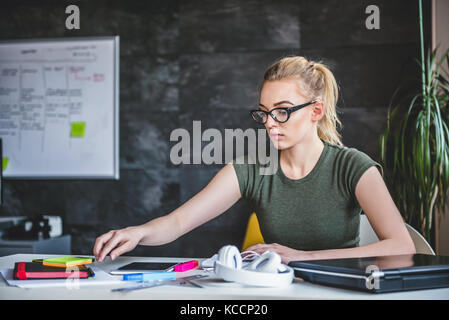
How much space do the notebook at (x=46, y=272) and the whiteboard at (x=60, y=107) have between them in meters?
2.21

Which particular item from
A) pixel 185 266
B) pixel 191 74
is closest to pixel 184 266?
pixel 185 266

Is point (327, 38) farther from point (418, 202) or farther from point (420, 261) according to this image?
point (420, 261)

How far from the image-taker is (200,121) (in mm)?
3148

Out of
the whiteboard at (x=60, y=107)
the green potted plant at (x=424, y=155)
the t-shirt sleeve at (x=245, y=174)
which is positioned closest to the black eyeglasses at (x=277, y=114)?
the t-shirt sleeve at (x=245, y=174)

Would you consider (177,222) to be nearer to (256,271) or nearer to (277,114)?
(277,114)

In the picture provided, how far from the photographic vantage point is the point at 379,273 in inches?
35.2

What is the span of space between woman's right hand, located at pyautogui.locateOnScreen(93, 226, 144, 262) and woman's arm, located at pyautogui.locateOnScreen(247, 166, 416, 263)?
33 cm

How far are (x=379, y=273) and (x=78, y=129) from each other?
9.20 feet

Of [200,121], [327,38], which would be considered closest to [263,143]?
[200,121]

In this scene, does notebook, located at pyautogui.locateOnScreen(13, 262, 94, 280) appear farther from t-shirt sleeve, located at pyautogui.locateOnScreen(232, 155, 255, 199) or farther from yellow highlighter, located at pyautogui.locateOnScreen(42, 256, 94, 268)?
t-shirt sleeve, located at pyautogui.locateOnScreen(232, 155, 255, 199)

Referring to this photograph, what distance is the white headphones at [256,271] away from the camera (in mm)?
949

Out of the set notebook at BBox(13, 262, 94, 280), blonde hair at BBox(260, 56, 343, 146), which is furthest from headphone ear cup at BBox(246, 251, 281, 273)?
blonde hair at BBox(260, 56, 343, 146)

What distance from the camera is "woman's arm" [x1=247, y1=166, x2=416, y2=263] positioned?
3.97 feet

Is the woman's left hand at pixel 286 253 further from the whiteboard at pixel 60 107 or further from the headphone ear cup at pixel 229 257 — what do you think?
the whiteboard at pixel 60 107
